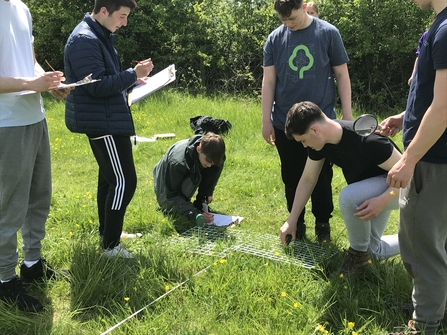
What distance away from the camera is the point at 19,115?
105 inches

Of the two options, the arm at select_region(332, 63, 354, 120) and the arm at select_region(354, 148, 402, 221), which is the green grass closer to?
the arm at select_region(354, 148, 402, 221)

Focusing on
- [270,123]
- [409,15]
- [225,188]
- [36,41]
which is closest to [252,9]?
[409,15]

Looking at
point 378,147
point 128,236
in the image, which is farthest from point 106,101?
point 378,147

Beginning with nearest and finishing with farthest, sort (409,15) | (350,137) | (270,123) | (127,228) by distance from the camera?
(350,137), (270,123), (127,228), (409,15)

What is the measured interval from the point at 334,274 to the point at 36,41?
12438 millimetres

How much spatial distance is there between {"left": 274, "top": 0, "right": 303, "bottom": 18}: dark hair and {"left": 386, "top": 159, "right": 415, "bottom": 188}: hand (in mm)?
1582

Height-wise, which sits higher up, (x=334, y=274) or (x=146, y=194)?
(x=334, y=274)

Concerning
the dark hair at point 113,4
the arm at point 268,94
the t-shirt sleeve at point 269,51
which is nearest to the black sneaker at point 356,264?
the arm at point 268,94

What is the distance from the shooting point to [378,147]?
115 inches

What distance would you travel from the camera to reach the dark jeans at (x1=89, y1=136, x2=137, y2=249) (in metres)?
3.27

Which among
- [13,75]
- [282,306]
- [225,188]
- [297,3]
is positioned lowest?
[225,188]

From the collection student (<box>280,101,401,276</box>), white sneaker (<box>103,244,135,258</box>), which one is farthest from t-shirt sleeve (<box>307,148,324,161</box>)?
white sneaker (<box>103,244,135,258</box>)

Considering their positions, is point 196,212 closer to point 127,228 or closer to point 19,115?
point 127,228

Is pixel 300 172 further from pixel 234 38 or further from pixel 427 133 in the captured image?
pixel 234 38
